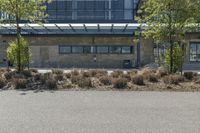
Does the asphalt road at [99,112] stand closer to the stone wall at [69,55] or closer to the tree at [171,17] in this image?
the tree at [171,17]

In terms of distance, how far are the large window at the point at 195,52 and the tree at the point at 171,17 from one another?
82.8 ft

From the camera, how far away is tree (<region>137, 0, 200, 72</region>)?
765 inches

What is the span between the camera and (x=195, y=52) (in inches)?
Result: 1762

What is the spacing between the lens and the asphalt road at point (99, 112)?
8.00m

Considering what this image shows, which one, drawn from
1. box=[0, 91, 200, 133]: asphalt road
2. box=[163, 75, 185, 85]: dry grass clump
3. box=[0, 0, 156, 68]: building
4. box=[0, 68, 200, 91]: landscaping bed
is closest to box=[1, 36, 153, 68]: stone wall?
box=[0, 0, 156, 68]: building

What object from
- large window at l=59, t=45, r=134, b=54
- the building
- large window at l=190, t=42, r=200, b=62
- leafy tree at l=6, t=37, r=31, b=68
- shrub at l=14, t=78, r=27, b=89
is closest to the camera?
shrub at l=14, t=78, r=27, b=89

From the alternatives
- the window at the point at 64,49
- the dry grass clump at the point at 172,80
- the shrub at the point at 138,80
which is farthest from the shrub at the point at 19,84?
the window at the point at 64,49

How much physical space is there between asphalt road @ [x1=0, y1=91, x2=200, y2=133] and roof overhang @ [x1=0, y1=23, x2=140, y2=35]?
26075 millimetres

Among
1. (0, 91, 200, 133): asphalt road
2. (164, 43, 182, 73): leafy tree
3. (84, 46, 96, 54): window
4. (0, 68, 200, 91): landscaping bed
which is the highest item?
(84, 46, 96, 54): window

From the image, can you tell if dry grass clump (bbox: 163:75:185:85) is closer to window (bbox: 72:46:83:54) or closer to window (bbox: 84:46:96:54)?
window (bbox: 84:46:96:54)

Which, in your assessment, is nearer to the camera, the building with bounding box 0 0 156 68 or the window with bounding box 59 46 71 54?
the building with bounding box 0 0 156 68

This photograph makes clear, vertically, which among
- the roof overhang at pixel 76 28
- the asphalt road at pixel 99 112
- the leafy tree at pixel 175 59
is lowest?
the asphalt road at pixel 99 112

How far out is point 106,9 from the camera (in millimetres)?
56312

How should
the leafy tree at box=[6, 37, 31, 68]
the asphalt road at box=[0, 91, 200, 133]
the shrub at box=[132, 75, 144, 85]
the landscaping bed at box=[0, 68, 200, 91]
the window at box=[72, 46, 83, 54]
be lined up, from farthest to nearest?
the window at box=[72, 46, 83, 54]
the leafy tree at box=[6, 37, 31, 68]
the shrub at box=[132, 75, 144, 85]
the landscaping bed at box=[0, 68, 200, 91]
the asphalt road at box=[0, 91, 200, 133]
